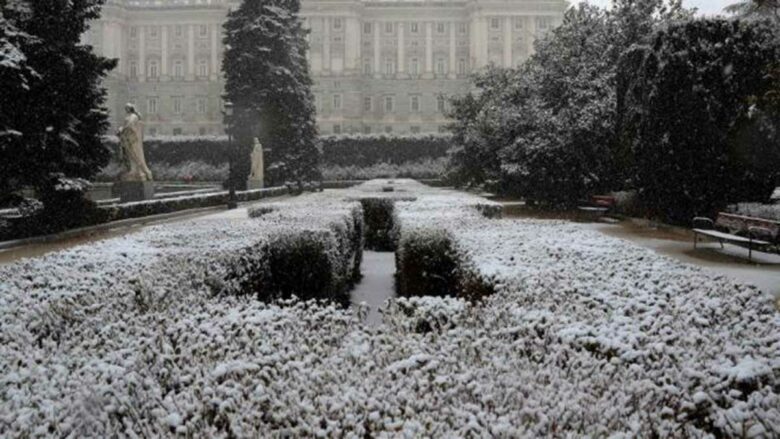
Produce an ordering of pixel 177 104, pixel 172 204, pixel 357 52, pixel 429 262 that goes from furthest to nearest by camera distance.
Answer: pixel 357 52
pixel 177 104
pixel 172 204
pixel 429 262

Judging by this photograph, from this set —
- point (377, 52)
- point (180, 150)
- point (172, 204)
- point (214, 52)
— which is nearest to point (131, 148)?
point (172, 204)

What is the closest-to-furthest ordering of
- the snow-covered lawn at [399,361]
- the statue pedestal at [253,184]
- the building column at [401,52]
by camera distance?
the snow-covered lawn at [399,361] → the statue pedestal at [253,184] → the building column at [401,52]

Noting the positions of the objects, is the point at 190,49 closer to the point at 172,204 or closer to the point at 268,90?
the point at 268,90

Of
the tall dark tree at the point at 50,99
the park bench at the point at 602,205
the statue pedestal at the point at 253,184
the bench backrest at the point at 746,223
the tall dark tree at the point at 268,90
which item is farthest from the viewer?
the tall dark tree at the point at 268,90

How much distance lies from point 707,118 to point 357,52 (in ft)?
227

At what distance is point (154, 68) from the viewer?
275 ft

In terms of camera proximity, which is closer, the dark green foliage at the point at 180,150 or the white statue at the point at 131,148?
the white statue at the point at 131,148

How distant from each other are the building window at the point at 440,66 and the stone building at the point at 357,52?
0.12 m

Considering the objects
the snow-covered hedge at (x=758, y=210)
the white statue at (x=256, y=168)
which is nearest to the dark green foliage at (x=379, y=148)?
the white statue at (x=256, y=168)

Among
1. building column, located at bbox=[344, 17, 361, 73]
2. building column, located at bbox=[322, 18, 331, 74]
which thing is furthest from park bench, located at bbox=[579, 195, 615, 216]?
building column, located at bbox=[322, 18, 331, 74]

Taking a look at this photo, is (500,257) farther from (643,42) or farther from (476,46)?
(476,46)

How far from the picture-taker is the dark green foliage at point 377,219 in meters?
16.9

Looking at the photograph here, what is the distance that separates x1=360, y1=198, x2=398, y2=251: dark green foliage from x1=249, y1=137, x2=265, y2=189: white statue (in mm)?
16133

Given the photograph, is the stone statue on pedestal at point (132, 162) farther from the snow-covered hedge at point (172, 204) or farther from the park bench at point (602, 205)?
the park bench at point (602, 205)
